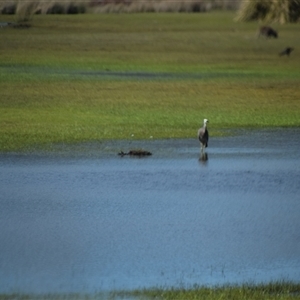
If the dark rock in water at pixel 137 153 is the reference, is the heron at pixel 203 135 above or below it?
above

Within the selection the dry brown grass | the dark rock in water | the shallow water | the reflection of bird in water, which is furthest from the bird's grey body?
the reflection of bird in water

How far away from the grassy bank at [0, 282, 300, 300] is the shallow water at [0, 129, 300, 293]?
22 centimetres

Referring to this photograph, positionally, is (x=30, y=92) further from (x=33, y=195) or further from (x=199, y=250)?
(x=199, y=250)

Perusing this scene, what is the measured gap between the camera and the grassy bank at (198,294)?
31.2 feet

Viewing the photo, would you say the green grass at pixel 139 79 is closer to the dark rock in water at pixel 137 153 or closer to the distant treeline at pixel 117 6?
the dark rock in water at pixel 137 153

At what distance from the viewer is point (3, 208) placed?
543 inches

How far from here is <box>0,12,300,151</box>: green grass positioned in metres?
21.2

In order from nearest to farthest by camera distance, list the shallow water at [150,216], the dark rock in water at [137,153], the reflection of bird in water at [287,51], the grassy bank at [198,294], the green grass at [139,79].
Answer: the grassy bank at [198,294] → the shallow water at [150,216] → the dark rock in water at [137,153] → the green grass at [139,79] → the reflection of bird in water at [287,51]

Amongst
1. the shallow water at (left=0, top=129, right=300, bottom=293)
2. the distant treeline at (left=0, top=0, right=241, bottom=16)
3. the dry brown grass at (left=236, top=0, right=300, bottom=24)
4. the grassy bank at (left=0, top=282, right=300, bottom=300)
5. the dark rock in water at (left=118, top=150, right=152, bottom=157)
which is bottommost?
the grassy bank at (left=0, top=282, right=300, bottom=300)

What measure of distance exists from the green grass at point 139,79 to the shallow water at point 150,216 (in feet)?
6.11

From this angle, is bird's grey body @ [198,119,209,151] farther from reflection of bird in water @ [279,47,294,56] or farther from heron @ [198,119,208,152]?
reflection of bird in water @ [279,47,294,56]

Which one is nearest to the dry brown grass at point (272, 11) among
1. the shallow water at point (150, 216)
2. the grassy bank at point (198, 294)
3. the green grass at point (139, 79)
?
the green grass at point (139, 79)

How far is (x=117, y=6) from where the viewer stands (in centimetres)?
5269

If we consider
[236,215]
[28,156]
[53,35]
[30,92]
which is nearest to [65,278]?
[236,215]
